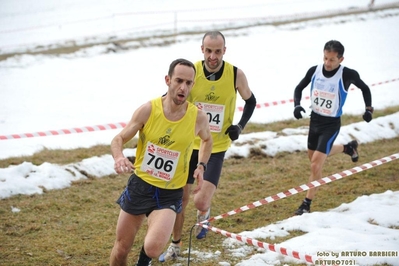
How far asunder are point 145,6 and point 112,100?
60.6ft

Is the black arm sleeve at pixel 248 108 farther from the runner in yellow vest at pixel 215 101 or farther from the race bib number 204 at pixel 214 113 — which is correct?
the race bib number 204 at pixel 214 113

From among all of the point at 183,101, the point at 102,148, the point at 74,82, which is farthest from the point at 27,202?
the point at 74,82

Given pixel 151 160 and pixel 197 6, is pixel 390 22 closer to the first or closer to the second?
pixel 197 6

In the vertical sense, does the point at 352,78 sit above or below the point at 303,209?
above

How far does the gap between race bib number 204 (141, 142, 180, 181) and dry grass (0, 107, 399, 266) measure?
141 cm

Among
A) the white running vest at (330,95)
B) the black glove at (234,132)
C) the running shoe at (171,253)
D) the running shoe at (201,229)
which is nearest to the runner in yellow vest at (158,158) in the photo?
the running shoe at (171,253)

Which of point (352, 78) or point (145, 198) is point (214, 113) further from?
point (352, 78)

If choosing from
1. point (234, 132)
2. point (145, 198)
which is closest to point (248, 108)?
point (234, 132)

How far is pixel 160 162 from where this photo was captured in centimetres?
531

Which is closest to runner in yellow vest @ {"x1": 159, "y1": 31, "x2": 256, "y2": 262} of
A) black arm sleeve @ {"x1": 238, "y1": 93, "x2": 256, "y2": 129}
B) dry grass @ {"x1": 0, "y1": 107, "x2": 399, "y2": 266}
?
black arm sleeve @ {"x1": 238, "y1": 93, "x2": 256, "y2": 129}

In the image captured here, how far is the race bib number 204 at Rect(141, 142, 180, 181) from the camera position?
529cm

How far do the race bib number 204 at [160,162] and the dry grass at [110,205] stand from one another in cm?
141

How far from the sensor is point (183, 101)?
5.25 metres

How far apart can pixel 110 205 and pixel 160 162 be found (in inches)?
135
